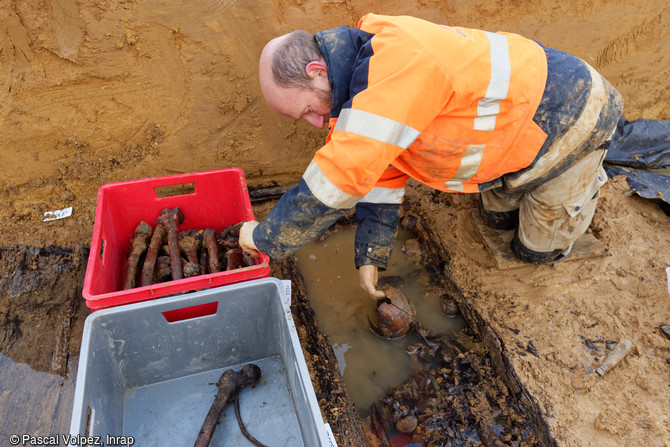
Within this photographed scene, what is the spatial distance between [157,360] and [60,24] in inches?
94.0

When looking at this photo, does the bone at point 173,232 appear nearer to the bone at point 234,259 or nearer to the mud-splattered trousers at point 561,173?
the bone at point 234,259

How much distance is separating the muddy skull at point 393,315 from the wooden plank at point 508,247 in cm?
88

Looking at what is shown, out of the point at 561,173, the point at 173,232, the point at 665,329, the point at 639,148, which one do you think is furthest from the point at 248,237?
the point at 639,148

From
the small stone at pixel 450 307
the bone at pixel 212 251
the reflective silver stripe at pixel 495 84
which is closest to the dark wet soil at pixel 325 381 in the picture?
the small stone at pixel 450 307

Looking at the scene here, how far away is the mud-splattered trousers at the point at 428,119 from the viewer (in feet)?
5.33

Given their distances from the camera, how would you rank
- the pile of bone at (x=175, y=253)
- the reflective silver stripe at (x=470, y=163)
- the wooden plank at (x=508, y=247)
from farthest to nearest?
the wooden plank at (x=508, y=247), the pile of bone at (x=175, y=253), the reflective silver stripe at (x=470, y=163)

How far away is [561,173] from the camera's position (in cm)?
260

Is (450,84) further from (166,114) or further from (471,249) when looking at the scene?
(166,114)

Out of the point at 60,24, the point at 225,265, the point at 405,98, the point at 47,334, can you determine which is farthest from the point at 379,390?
the point at 60,24

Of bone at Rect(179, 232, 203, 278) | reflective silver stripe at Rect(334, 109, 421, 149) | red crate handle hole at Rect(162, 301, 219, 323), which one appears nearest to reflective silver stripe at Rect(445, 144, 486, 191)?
reflective silver stripe at Rect(334, 109, 421, 149)

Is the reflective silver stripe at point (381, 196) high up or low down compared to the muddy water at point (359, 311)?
up

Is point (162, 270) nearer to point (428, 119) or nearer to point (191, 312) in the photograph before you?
point (191, 312)

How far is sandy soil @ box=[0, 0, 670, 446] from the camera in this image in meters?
2.59

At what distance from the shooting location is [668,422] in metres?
2.26
